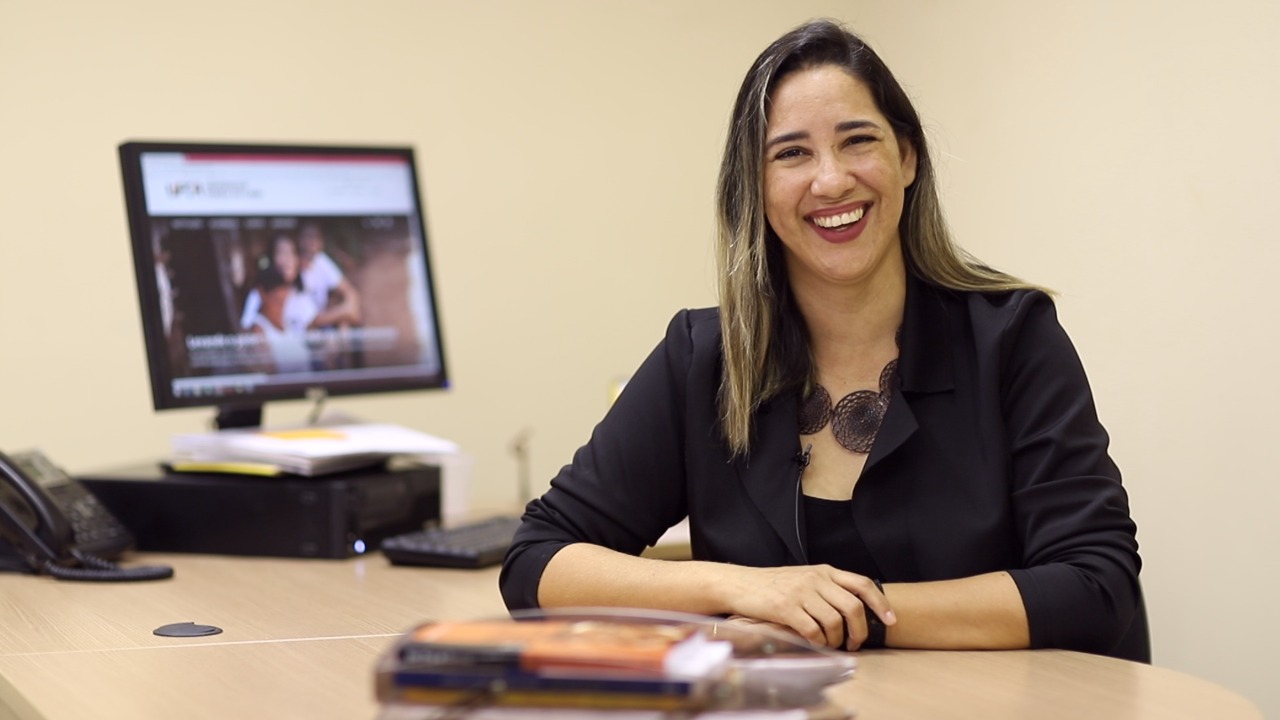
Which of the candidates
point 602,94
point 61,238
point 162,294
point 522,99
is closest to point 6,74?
point 61,238

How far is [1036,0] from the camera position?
9.37 feet

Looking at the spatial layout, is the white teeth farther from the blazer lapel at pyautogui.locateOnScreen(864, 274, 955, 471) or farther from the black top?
the black top

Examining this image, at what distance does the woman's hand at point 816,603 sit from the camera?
1294mm

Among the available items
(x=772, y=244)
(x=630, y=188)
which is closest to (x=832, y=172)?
(x=772, y=244)

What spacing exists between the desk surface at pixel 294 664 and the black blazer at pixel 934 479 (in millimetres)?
124

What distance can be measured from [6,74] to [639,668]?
7.68 feet

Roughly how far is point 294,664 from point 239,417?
1.04 metres

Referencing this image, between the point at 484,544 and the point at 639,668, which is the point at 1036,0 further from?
the point at 639,668

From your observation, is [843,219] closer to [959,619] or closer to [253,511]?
[959,619]

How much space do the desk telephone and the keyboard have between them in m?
0.34

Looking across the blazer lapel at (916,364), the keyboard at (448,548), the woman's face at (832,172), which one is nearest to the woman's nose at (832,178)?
the woman's face at (832,172)

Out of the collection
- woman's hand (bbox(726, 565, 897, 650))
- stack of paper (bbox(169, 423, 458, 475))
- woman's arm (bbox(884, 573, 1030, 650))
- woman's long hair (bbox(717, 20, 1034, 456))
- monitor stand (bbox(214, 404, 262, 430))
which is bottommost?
woman's arm (bbox(884, 573, 1030, 650))

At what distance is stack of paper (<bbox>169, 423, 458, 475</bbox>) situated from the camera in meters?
2.09

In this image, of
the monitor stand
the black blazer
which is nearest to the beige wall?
the black blazer
